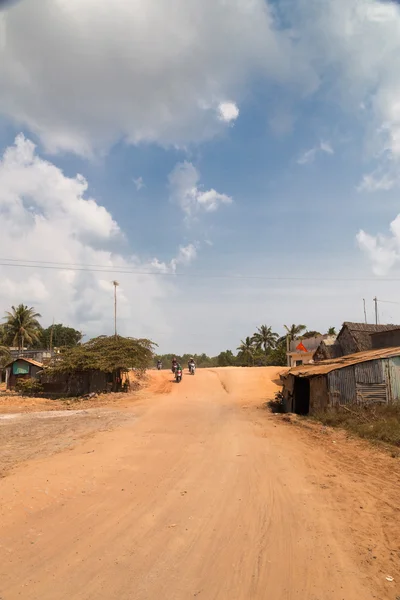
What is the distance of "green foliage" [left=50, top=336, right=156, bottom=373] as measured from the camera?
26.7 meters

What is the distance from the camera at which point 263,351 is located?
65625mm

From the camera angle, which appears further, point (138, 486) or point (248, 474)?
point (248, 474)

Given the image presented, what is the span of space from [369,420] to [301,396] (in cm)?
645

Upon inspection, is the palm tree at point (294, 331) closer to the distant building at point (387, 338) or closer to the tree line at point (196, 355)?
the tree line at point (196, 355)

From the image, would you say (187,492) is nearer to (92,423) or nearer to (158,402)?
(92,423)

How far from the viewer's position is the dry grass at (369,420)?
38.8ft

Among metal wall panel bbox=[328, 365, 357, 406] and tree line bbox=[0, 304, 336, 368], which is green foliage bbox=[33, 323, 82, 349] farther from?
metal wall panel bbox=[328, 365, 357, 406]

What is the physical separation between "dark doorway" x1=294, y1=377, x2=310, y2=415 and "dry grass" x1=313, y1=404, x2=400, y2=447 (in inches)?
125

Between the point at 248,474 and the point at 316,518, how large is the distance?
8.46 feet

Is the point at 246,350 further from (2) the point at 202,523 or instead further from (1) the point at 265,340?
(2) the point at 202,523

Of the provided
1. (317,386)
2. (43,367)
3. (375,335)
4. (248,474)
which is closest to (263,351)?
(375,335)

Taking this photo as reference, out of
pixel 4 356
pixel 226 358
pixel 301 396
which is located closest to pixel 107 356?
pixel 301 396

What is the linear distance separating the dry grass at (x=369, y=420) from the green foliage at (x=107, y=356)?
14.9m

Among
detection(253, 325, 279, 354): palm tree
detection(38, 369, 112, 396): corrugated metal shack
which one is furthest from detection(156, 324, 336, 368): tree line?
detection(38, 369, 112, 396): corrugated metal shack
